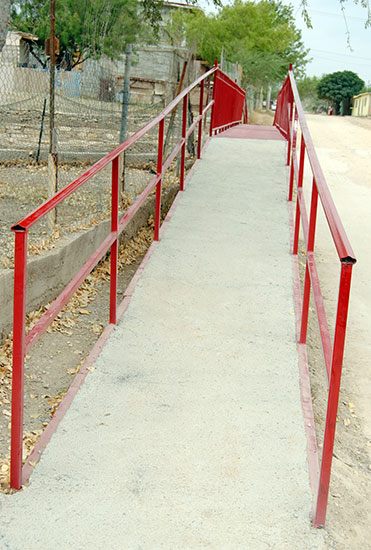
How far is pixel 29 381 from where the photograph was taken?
4348mm

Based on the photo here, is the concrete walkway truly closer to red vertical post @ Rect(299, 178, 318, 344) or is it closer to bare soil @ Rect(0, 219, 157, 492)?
red vertical post @ Rect(299, 178, 318, 344)

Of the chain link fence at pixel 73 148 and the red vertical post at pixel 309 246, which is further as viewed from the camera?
the chain link fence at pixel 73 148

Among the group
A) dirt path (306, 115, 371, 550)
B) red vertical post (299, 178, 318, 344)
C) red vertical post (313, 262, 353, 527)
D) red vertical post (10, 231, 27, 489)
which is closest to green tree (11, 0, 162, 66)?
dirt path (306, 115, 371, 550)

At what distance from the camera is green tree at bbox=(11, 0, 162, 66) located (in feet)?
67.1

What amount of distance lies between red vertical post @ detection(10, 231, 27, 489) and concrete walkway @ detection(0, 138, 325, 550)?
139 millimetres

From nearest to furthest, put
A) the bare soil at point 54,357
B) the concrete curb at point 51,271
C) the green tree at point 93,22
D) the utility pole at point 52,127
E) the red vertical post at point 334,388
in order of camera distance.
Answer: the red vertical post at point 334,388, the bare soil at point 54,357, the concrete curb at point 51,271, the utility pole at point 52,127, the green tree at point 93,22

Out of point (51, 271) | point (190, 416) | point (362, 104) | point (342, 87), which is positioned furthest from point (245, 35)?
point (190, 416)

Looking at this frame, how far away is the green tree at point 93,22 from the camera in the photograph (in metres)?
20.5

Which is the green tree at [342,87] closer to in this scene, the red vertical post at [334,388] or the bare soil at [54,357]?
the bare soil at [54,357]

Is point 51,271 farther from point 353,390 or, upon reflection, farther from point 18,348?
point 18,348

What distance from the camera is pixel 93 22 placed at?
2420 cm

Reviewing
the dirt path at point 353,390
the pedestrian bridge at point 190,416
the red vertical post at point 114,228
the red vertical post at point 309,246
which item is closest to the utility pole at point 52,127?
the pedestrian bridge at point 190,416

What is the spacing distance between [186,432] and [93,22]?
930 inches

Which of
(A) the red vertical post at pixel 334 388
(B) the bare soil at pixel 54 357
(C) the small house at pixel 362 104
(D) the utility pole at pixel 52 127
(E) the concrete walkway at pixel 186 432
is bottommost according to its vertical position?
(B) the bare soil at pixel 54 357
